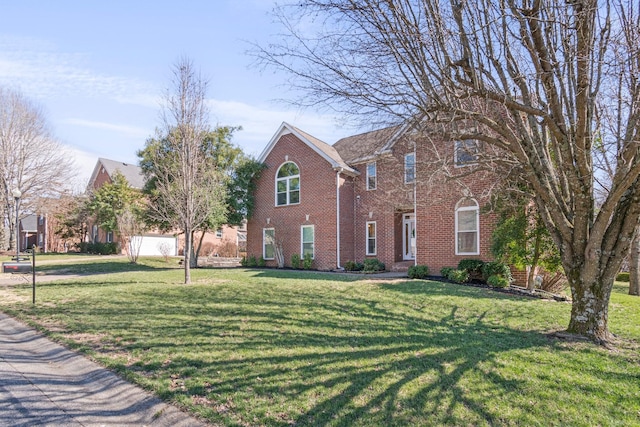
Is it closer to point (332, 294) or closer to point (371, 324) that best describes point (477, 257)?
point (332, 294)

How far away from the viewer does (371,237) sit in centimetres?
1816

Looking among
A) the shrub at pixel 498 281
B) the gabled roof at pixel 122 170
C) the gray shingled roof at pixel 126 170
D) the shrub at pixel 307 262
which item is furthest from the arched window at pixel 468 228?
the gray shingled roof at pixel 126 170

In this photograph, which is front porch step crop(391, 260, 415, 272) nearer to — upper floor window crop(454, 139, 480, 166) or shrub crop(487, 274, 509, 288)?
shrub crop(487, 274, 509, 288)

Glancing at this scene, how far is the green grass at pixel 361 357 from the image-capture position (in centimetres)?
355

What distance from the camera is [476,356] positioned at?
4914mm

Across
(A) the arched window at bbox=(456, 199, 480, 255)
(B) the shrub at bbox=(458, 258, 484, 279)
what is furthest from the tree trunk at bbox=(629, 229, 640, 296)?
(B) the shrub at bbox=(458, 258, 484, 279)

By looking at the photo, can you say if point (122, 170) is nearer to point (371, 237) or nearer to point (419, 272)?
point (371, 237)

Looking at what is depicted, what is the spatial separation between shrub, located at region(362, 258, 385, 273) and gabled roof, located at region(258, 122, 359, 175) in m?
4.45

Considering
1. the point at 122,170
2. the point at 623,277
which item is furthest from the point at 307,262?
the point at 122,170

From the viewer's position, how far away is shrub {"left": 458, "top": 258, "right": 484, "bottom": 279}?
1250cm

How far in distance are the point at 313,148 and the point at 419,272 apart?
8.49 m

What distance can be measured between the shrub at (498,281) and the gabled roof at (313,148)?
8663 millimetres

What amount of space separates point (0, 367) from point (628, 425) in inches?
274

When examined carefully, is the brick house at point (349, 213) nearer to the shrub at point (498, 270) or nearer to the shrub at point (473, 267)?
the shrub at point (473, 267)
